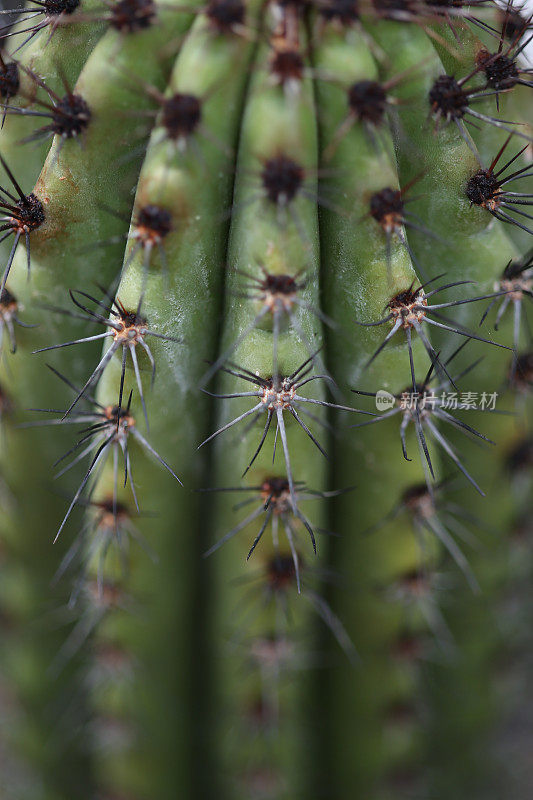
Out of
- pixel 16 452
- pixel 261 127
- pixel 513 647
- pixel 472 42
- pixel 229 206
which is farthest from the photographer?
pixel 513 647

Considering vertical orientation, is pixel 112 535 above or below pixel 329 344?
below

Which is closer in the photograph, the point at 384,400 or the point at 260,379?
the point at 260,379

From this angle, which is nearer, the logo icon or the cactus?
the cactus

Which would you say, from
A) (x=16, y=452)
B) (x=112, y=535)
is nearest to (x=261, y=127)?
(x=112, y=535)

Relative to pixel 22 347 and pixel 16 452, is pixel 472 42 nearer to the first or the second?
pixel 22 347

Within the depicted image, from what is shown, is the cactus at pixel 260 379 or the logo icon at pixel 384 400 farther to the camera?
the logo icon at pixel 384 400
